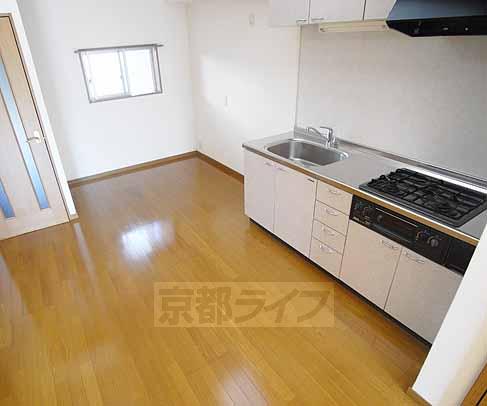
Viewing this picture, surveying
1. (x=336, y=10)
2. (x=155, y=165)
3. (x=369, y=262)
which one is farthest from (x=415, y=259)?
(x=155, y=165)

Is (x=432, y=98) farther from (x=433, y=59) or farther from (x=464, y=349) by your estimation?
(x=464, y=349)

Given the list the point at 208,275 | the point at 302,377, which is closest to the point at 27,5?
the point at 208,275

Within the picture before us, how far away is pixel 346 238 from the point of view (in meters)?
2.23

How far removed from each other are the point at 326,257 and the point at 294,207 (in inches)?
18.8

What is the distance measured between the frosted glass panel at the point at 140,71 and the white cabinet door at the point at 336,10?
2932mm

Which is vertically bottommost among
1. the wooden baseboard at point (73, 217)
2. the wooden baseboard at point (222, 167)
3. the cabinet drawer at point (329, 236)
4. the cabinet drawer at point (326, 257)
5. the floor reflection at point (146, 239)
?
the floor reflection at point (146, 239)

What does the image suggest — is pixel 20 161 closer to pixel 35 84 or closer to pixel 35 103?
pixel 35 103

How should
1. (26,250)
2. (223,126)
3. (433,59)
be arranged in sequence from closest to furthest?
(433,59), (26,250), (223,126)

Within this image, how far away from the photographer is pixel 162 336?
83.0 inches

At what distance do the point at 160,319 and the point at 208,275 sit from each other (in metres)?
0.54

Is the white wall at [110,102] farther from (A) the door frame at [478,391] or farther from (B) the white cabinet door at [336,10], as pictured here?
(A) the door frame at [478,391]

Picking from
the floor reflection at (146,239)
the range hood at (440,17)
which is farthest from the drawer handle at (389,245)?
the floor reflection at (146,239)

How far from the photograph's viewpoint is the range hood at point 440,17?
1.44 m

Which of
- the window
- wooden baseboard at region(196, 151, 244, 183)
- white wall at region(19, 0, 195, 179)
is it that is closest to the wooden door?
white wall at region(19, 0, 195, 179)
